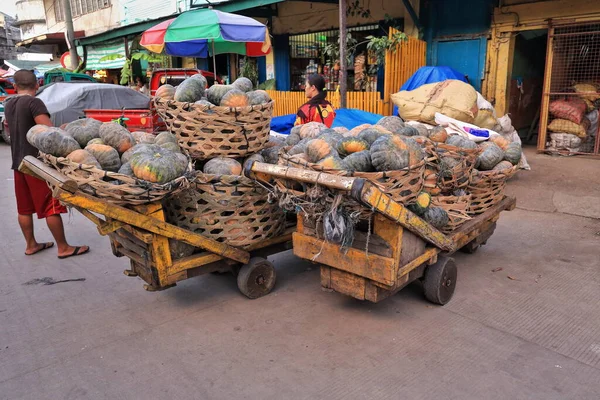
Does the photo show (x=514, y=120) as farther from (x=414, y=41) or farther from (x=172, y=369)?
(x=172, y=369)

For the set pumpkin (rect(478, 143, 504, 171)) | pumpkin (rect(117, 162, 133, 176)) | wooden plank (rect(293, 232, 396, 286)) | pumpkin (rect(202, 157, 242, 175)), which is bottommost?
wooden plank (rect(293, 232, 396, 286))

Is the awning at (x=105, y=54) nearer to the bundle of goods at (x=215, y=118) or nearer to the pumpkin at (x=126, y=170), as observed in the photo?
the bundle of goods at (x=215, y=118)

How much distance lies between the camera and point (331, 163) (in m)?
2.96

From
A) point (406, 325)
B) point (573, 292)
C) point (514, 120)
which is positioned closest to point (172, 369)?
point (406, 325)

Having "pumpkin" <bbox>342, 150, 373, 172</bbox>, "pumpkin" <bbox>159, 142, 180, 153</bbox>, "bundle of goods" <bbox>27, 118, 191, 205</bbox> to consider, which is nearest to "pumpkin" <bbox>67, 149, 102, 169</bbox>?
"bundle of goods" <bbox>27, 118, 191, 205</bbox>

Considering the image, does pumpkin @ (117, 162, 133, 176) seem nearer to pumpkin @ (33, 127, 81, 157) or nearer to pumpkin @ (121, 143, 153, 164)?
pumpkin @ (121, 143, 153, 164)

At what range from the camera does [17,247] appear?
212 inches

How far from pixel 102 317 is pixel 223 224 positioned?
120cm

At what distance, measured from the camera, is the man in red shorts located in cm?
468

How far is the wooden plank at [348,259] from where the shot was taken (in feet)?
10.2

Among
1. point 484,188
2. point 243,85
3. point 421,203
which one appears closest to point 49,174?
point 243,85

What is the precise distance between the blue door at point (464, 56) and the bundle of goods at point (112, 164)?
7854 millimetres

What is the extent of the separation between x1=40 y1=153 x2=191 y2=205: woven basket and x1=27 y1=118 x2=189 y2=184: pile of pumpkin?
0.17 feet

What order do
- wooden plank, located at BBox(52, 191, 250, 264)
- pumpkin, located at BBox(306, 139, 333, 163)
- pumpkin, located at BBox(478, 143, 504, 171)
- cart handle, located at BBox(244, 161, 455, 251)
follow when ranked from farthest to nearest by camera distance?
pumpkin, located at BBox(478, 143, 504, 171) < pumpkin, located at BBox(306, 139, 333, 163) < wooden plank, located at BBox(52, 191, 250, 264) < cart handle, located at BBox(244, 161, 455, 251)
